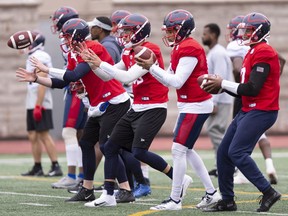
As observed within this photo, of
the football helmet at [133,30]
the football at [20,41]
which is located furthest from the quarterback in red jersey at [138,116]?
the football at [20,41]

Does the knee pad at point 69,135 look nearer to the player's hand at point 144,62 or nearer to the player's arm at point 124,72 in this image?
the player's arm at point 124,72

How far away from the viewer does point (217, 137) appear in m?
14.6

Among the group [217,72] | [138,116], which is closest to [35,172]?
[217,72]

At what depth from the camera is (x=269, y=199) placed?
383 inches

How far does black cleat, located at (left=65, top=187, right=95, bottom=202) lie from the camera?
11.0 m

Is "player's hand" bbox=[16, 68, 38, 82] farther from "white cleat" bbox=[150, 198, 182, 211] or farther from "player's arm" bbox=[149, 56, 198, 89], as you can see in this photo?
"white cleat" bbox=[150, 198, 182, 211]

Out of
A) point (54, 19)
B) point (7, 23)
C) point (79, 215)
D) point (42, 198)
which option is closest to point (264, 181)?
point (79, 215)

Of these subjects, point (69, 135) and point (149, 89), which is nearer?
point (149, 89)

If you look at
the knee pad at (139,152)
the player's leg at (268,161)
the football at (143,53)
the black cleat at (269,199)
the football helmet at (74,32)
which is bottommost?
the player's leg at (268,161)

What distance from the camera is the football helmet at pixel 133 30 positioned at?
1051cm

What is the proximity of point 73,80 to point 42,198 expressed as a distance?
5.32ft

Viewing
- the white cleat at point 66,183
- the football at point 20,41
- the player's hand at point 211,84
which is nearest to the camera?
the player's hand at point 211,84

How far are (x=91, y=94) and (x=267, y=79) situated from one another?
6.90 feet

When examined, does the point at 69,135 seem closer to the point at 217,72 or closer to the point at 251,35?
the point at 217,72
